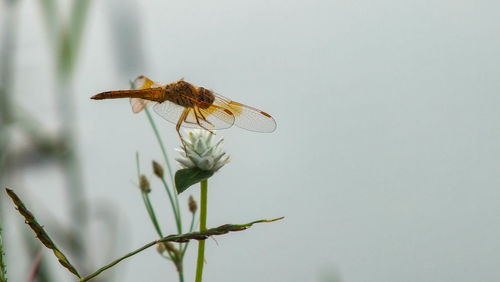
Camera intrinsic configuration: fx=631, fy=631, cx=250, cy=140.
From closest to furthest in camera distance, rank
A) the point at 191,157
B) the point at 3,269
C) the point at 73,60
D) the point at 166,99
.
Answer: the point at 3,269 → the point at 191,157 → the point at 166,99 → the point at 73,60

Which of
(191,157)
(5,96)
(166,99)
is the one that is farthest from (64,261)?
(5,96)

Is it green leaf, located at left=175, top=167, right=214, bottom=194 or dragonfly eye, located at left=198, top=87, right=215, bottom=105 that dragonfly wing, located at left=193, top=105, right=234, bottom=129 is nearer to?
dragonfly eye, located at left=198, top=87, right=215, bottom=105

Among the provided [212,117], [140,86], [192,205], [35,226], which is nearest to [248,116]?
[212,117]

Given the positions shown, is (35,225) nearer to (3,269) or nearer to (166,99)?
(3,269)

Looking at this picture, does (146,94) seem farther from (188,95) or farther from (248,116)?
(248,116)

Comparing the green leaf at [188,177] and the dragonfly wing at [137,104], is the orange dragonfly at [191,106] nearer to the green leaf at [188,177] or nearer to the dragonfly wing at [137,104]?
the dragonfly wing at [137,104]

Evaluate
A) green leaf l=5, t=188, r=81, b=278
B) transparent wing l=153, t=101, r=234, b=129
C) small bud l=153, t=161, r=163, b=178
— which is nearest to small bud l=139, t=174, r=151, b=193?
small bud l=153, t=161, r=163, b=178

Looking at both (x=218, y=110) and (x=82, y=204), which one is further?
(x=82, y=204)
